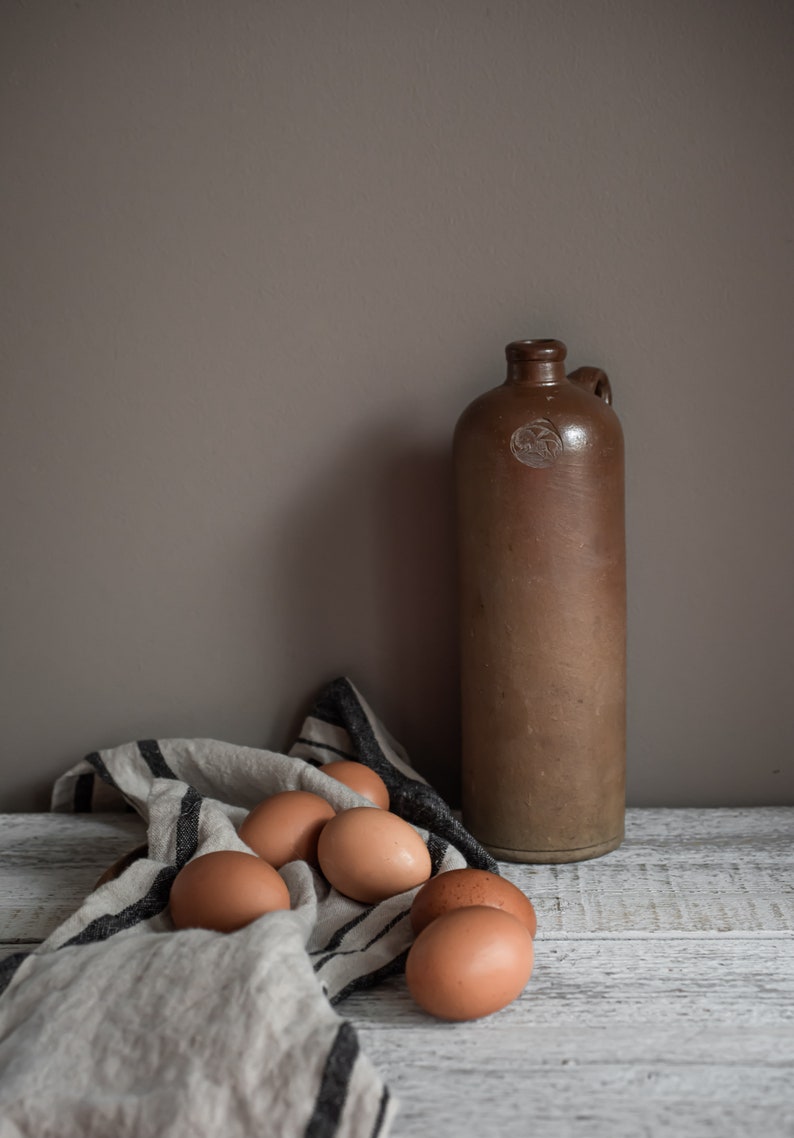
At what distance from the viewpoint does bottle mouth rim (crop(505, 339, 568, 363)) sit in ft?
3.71

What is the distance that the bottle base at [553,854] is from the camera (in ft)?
3.86

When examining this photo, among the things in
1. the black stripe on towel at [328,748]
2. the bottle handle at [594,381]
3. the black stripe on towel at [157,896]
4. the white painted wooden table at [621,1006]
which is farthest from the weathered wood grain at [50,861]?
the bottle handle at [594,381]

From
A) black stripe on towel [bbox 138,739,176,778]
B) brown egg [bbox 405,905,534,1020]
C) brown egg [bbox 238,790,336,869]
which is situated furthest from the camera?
black stripe on towel [bbox 138,739,176,778]

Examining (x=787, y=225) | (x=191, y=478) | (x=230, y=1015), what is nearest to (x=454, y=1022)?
(x=230, y=1015)

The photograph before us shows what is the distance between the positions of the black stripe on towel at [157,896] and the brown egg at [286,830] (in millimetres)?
53

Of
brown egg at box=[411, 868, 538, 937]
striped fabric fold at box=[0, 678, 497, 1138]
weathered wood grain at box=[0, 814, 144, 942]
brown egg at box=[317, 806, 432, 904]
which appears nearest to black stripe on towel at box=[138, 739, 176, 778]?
weathered wood grain at box=[0, 814, 144, 942]

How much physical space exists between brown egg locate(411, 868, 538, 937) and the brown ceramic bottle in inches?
9.0

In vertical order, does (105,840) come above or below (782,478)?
below

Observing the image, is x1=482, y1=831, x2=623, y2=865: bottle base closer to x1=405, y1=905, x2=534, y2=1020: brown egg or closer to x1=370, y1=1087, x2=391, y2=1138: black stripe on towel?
x1=405, y1=905, x2=534, y2=1020: brown egg

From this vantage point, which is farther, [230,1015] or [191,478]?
[191,478]

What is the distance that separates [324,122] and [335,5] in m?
0.13

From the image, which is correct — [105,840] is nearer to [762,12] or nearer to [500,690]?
[500,690]

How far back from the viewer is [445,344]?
1304 mm

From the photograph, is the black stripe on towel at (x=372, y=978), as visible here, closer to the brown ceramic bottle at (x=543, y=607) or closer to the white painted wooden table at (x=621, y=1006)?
the white painted wooden table at (x=621, y=1006)
